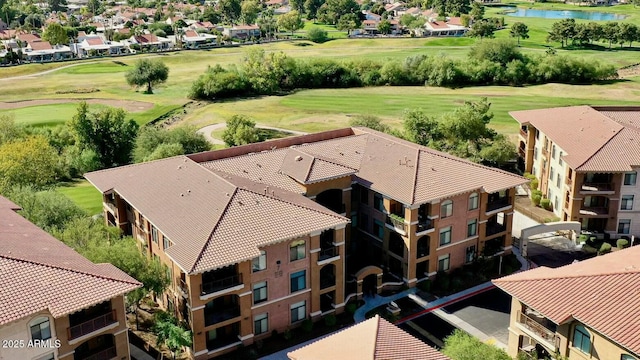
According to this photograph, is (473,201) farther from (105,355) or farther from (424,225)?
(105,355)

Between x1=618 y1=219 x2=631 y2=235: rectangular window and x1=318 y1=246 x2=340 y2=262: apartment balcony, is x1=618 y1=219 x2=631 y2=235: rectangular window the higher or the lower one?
the lower one

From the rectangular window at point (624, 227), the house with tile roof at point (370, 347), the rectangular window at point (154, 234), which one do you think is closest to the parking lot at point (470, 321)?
the house with tile roof at point (370, 347)

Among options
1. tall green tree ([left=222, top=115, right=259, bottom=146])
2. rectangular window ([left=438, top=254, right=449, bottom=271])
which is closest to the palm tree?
rectangular window ([left=438, top=254, right=449, bottom=271])

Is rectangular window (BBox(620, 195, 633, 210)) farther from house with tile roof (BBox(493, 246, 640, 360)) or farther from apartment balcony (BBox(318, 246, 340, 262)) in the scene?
apartment balcony (BBox(318, 246, 340, 262))

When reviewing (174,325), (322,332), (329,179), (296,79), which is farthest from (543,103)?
(174,325)

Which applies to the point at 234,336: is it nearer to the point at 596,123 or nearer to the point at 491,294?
the point at 491,294

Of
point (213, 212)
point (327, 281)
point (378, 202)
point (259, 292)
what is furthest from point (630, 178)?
point (213, 212)

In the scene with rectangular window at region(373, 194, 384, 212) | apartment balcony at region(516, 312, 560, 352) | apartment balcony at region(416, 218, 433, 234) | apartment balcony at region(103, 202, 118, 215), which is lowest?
apartment balcony at region(516, 312, 560, 352)
